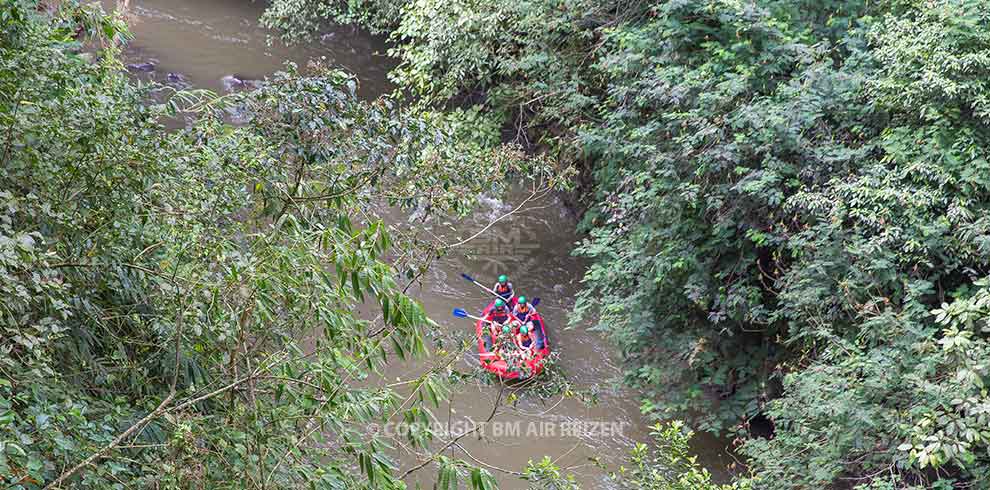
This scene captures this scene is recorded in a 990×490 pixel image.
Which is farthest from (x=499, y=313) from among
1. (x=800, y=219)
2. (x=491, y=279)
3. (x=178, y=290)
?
(x=178, y=290)

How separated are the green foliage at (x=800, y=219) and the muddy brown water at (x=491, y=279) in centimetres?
71

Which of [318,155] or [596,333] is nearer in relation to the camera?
[318,155]

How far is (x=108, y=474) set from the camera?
2945mm

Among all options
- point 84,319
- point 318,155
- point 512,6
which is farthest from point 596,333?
point 84,319

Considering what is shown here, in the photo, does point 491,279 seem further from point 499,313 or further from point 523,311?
point 523,311

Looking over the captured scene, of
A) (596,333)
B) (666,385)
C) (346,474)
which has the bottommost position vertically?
(596,333)

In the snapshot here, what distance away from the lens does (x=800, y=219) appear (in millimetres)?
6902

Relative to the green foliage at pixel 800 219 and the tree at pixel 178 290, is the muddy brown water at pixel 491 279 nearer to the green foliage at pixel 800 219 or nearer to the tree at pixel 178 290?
the tree at pixel 178 290

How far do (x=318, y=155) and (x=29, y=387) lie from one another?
172cm

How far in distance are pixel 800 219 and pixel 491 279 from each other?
4.33 meters

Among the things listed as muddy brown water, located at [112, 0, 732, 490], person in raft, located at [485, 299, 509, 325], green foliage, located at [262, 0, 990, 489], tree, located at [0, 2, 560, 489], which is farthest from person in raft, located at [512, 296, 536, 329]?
tree, located at [0, 2, 560, 489]

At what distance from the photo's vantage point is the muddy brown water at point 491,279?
25.6 ft

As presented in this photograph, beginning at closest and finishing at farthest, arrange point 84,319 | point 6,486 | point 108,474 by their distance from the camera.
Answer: point 6,486 → point 108,474 → point 84,319

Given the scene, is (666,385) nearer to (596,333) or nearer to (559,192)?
(596,333)
